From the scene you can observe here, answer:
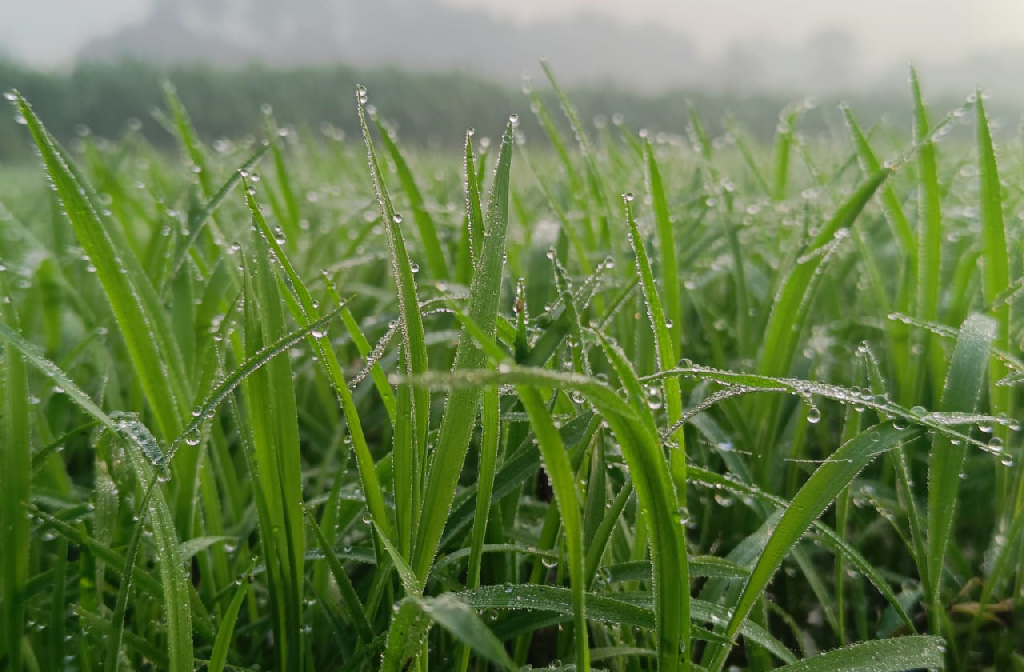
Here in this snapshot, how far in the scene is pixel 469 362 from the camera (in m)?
0.41

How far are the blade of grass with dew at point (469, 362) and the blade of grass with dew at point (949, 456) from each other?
0.34m

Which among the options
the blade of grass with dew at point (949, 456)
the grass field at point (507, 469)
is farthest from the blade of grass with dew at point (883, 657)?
the blade of grass with dew at point (949, 456)

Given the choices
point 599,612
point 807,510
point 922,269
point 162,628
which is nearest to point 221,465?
point 162,628

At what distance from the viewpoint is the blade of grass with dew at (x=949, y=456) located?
0.51 meters

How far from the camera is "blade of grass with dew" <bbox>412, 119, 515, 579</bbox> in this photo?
15.9 inches

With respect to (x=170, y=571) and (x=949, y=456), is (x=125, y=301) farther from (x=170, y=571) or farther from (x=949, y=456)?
(x=949, y=456)

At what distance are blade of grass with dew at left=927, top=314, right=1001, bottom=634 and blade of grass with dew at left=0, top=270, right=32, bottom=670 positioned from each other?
2.09 ft

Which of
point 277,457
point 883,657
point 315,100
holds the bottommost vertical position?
point 883,657

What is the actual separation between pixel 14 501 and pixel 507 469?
1.10 ft

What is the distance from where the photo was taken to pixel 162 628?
50 centimetres

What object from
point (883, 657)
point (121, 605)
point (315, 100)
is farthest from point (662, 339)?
point (315, 100)

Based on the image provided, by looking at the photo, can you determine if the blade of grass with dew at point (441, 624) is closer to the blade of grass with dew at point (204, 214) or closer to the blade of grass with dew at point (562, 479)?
the blade of grass with dew at point (562, 479)

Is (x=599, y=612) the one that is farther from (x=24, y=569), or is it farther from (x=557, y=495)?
(x=24, y=569)

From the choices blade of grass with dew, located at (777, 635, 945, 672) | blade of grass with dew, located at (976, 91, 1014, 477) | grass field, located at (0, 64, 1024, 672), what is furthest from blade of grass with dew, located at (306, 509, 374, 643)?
blade of grass with dew, located at (976, 91, 1014, 477)
